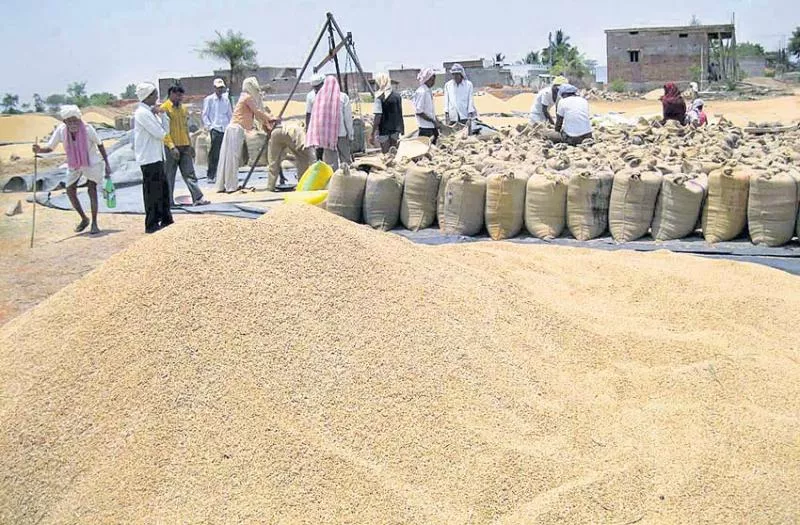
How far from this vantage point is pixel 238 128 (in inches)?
376

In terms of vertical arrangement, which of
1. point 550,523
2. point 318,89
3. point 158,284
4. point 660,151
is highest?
point 318,89

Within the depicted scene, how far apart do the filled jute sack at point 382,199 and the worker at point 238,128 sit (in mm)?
3194

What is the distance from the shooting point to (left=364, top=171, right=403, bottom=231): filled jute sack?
262 inches

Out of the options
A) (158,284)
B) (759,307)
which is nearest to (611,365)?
(759,307)

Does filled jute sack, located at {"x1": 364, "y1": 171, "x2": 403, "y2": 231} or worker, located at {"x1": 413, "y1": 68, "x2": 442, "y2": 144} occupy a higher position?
worker, located at {"x1": 413, "y1": 68, "x2": 442, "y2": 144}

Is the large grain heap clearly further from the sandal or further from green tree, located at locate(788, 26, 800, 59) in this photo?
green tree, located at locate(788, 26, 800, 59)

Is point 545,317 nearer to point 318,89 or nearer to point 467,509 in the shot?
point 467,509

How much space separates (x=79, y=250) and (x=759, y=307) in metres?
5.10

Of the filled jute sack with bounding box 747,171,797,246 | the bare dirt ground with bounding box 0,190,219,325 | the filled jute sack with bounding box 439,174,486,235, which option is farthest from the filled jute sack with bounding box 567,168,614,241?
the bare dirt ground with bounding box 0,190,219,325

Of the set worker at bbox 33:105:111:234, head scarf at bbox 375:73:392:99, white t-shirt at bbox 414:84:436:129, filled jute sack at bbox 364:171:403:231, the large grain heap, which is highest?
head scarf at bbox 375:73:392:99

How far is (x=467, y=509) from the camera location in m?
2.62

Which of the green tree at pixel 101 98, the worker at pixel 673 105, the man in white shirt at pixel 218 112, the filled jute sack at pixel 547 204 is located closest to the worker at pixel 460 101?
the worker at pixel 673 105

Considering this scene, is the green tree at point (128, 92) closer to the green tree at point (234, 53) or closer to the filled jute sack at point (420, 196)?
the green tree at point (234, 53)

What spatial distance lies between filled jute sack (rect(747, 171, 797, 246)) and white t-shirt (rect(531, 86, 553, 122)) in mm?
4225
